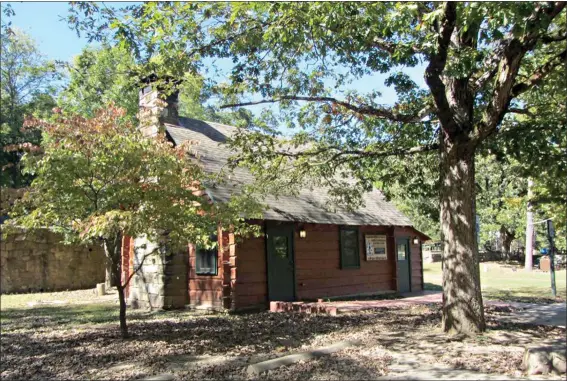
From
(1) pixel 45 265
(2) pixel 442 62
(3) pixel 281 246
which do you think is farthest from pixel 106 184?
(1) pixel 45 265

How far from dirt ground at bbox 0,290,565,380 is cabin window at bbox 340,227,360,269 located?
365 cm

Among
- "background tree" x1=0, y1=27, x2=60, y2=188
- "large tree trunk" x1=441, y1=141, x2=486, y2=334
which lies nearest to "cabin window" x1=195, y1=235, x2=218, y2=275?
"large tree trunk" x1=441, y1=141, x2=486, y2=334

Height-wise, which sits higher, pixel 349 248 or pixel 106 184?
pixel 106 184

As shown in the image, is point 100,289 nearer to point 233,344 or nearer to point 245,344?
point 233,344

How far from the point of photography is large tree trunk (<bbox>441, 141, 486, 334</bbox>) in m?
7.66

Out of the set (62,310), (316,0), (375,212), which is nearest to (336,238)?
(375,212)

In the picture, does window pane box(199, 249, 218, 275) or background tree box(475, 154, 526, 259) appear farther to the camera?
background tree box(475, 154, 526, 259)

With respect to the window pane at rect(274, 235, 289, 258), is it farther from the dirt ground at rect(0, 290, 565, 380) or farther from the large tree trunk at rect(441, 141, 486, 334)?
the large tree trunk at rect(441, 141, 486, 334)

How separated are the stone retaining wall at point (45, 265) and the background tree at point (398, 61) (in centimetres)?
1182

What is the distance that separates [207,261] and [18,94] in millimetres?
22305

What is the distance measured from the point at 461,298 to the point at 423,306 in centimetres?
460

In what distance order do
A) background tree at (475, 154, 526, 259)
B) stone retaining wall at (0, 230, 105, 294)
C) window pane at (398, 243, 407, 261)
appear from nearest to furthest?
window pane at (398, 243, 407, 261)
stone retaining wall at (0, 230, 105, 294)
background tree at (475, 154, 526, 259)

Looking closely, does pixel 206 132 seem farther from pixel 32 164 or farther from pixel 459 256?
pixel 459 256

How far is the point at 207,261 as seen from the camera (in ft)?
42.0
